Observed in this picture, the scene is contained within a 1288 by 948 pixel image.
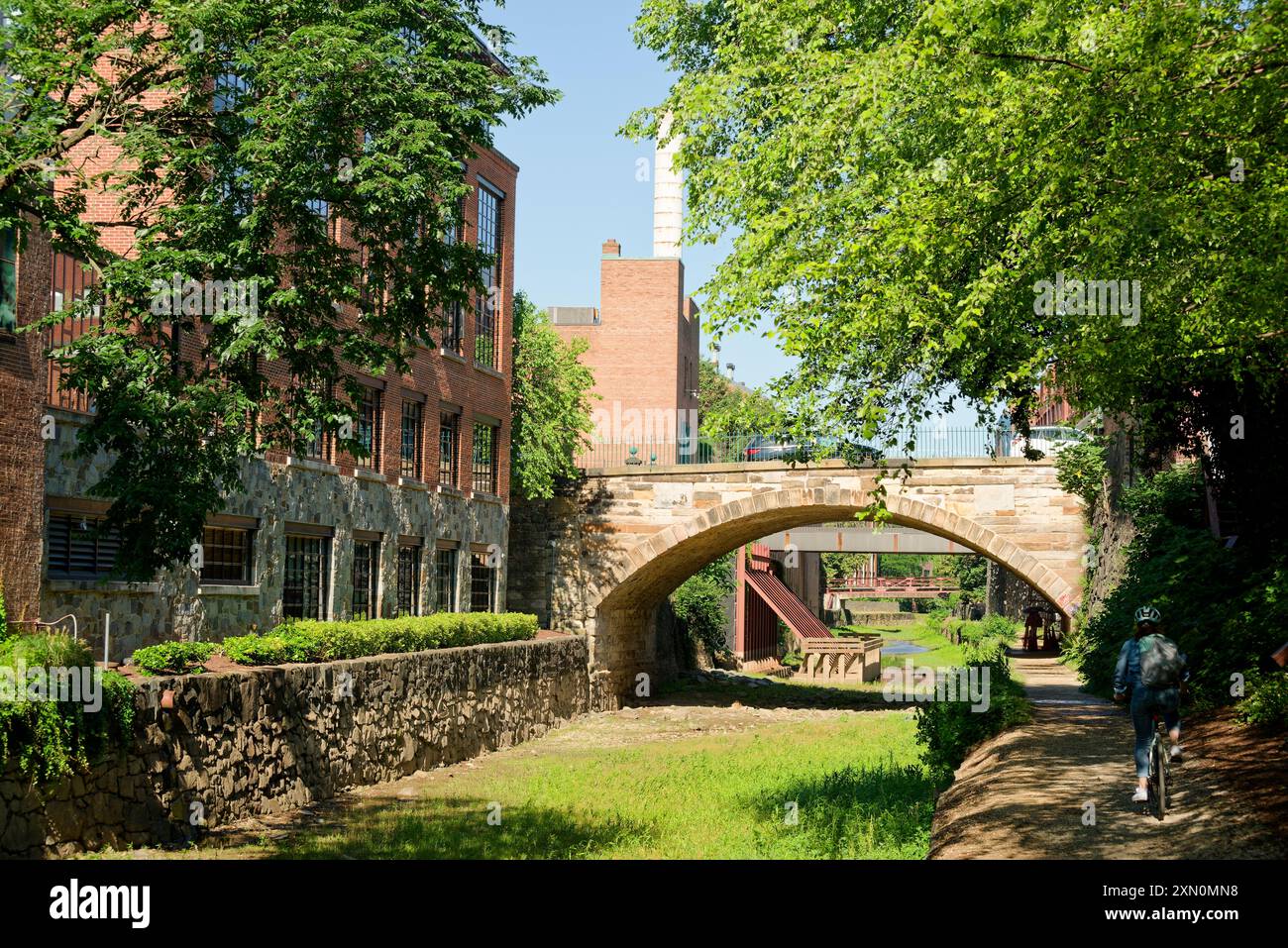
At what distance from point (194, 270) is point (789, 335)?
5.51m

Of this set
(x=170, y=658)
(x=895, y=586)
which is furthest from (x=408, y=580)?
(x=895, y=586)

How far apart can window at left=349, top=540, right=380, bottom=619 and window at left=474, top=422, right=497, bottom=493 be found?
494cm

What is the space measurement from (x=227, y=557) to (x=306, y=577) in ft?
8.01

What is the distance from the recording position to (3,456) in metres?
14.7

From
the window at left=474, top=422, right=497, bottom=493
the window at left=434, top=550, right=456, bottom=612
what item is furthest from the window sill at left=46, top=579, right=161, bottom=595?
the window at left=474, top=422, right=497, bottom=493

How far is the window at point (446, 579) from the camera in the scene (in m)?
27.9

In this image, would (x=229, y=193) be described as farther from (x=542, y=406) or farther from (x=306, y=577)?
(x=542, y=406)

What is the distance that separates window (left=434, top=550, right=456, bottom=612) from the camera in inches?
1099

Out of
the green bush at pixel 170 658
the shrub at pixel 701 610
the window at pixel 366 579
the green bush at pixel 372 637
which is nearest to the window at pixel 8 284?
the green bush at pixel 170 658

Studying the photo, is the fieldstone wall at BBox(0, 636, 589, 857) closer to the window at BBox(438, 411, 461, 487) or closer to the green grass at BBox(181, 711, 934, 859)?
the green grass at BBox(181, 711, 934, 859)

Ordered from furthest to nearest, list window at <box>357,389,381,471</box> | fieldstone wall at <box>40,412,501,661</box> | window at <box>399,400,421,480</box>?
window at <box>399,400,421,480</box>
window at <box>357,389,381,471</box>
fieldstone wall at <box>40,412,501,661</box>

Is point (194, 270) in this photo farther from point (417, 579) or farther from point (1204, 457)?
point (417, 579)
